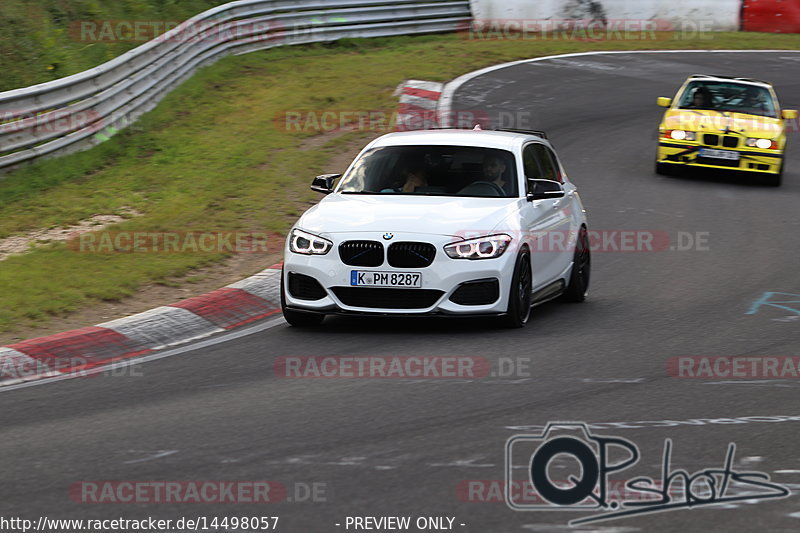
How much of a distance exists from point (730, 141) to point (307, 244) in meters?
10.7

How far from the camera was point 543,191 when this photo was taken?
10430mm

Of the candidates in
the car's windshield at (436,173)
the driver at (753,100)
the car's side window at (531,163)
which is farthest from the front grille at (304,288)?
the driver at (753,100)

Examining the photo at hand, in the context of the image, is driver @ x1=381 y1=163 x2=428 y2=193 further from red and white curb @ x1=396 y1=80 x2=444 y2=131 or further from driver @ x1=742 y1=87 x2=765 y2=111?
driver @ x1=742 y1=87 x2=765 y2=111

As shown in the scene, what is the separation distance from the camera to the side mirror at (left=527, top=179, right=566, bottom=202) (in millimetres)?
10398

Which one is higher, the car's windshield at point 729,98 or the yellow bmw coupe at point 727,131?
the car's windshield at point 729,98

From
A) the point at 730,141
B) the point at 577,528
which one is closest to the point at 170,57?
the point at 730,141

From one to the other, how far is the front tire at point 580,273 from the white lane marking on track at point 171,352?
2710mm

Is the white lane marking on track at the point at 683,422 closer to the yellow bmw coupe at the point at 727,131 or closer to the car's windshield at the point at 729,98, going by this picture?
the yellow bmw coupe at the point at 727,131

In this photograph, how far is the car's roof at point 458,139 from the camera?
10812 millimetres

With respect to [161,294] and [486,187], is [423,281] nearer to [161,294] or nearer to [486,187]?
[486,187]

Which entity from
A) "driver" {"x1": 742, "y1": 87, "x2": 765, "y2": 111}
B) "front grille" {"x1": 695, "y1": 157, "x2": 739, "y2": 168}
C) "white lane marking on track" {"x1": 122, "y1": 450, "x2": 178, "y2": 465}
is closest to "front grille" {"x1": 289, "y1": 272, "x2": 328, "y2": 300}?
"white lane marking on track" {"x1": 122, "y1": 450, "x2": 178, "y2": 465}

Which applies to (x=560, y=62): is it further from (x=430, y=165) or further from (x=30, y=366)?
(x=30, y=366)

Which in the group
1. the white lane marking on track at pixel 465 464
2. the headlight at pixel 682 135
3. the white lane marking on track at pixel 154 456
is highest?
the white lane marking on track at pixel 154 456

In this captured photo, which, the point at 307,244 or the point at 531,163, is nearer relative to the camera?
the point at 307,244
